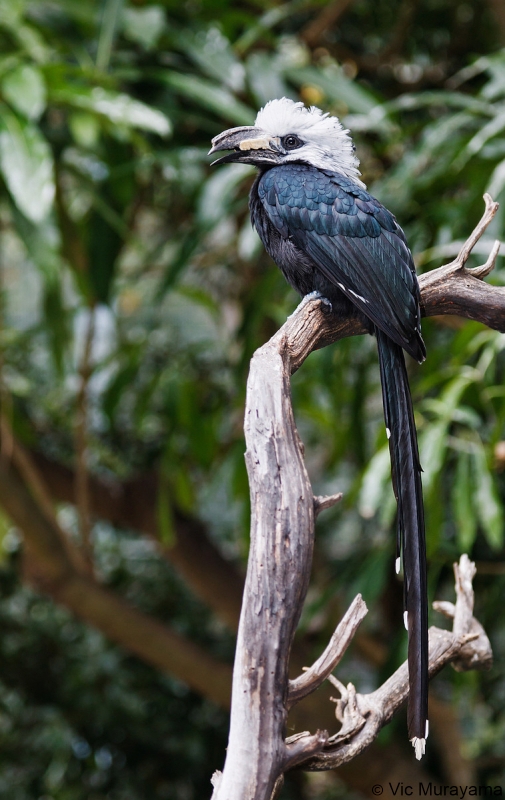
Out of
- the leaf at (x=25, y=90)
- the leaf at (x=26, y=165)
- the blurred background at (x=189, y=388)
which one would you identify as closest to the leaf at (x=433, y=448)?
the blurred background at (x=189, y=388)

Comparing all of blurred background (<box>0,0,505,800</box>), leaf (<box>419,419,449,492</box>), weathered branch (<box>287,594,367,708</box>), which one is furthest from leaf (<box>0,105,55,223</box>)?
weathered branch (<box>287,594,367,708</box>)

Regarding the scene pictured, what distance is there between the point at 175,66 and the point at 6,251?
2.59 m

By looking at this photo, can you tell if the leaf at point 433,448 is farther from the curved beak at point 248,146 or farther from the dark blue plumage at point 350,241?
the curved beak at point 248,146

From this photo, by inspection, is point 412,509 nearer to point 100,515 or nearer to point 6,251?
point 100,515

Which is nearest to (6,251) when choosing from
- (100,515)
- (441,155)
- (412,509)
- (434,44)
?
(100,515)

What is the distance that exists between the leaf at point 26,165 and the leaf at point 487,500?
3.95 ft

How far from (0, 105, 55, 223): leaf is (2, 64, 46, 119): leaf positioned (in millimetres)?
44

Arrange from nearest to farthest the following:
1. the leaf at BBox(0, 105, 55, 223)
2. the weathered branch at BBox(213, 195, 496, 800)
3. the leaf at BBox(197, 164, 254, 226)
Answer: the weathered branch at BBox(213, 195, 496, 800), the leaf at BBox(0, 105, 55, 223), the leaf at BBox(197, 164, 254, 226)

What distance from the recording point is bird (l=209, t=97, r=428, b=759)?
1.21 metres

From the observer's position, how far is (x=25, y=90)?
1916mm

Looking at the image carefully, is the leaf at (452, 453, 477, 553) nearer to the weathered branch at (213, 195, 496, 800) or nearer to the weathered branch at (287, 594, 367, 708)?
the weathered branch at (213, 195, 496, 800)

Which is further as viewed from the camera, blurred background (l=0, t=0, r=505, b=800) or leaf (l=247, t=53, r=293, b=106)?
leaf (l=247, t=53, r=293, b=106)

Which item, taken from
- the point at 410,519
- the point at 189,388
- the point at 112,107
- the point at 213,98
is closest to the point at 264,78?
the point at 213,98

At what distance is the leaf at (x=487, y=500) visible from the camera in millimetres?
1854
